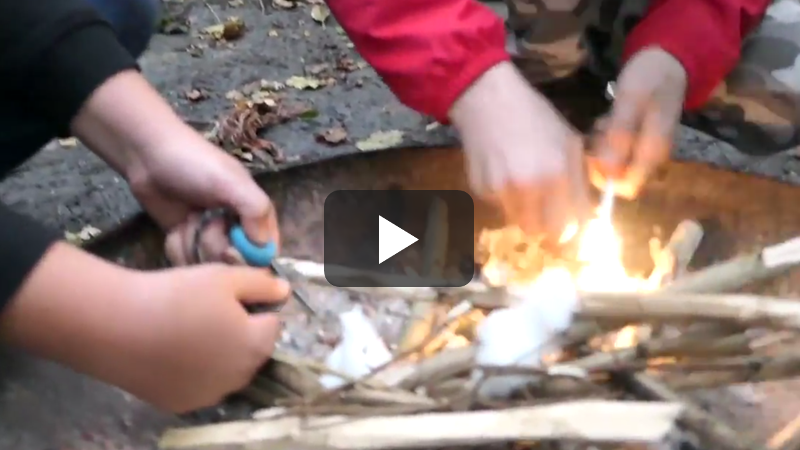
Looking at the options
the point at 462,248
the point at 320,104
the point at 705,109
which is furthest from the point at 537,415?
the point at 320,104

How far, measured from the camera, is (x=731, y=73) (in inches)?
34.8

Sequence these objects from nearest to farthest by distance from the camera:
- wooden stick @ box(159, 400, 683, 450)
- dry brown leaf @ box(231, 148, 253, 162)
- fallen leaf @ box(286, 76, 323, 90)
A: wooden stick @ box(159, 400, 683, 450) < dry brown leaf @ box(231, 148, 253, 162) < fallen leaf @ box(286, 76, 323, 90)

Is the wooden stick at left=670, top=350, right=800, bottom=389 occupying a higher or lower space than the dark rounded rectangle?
higher

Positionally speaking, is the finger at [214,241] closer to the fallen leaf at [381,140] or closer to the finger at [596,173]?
the finger at [596,173]

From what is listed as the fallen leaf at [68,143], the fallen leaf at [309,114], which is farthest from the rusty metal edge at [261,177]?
the fallen leaf at [68,143]

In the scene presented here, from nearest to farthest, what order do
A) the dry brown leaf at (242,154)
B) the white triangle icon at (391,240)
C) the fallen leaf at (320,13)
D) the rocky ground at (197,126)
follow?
the rocky ground at (197,126) → the white triangle icon at (391,240) → the dry brown leaf at (242,154) → the fallen leaf at (320,13)

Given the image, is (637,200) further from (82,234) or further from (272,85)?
(272,85)

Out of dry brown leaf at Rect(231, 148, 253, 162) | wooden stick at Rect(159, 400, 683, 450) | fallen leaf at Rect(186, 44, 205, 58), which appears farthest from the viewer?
fallen leaf at Rect(186, 44, 205, 58)

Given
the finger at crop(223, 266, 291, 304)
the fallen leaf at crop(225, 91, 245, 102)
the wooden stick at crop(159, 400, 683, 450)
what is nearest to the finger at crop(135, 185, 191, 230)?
the finger at crop(223, 266, 291, 304)

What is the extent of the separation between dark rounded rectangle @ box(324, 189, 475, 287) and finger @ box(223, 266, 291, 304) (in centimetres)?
16

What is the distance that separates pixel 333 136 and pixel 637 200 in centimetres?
47

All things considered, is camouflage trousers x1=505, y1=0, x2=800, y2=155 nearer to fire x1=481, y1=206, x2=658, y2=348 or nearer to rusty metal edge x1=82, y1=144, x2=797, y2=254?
rusty metal edge x1=82, y1=144, x2=797, y2=254

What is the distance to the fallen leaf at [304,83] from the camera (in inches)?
51.2

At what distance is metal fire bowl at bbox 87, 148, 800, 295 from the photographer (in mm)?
767
